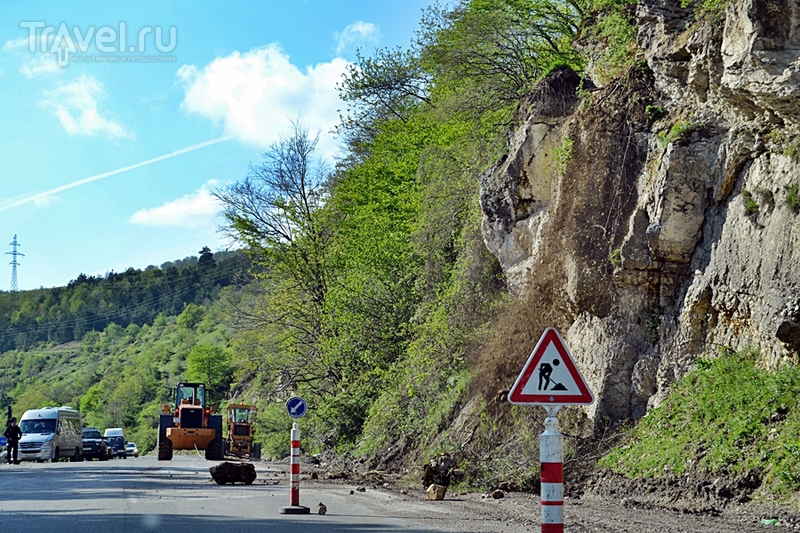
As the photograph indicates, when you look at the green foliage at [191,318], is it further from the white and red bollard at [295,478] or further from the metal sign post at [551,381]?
the metal sign post at [551,381]

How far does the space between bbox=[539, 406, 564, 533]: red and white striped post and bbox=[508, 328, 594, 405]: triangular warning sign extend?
15.9 inches

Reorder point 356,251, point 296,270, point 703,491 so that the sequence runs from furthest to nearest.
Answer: point 296,270
point 356,251
point 703,491

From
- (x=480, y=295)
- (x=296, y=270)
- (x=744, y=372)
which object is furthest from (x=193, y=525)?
(x=296, y=270)

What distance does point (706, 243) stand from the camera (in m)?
18.7

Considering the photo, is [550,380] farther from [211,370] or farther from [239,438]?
Answer: [211,370]

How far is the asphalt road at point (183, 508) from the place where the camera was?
474 inches

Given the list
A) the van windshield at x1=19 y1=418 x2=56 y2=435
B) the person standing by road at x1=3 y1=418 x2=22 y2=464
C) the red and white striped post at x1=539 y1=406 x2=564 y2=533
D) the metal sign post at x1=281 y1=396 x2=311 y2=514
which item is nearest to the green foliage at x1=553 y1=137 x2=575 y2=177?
the metal sign post at x1=281 y1=396 x2=311 y2=514

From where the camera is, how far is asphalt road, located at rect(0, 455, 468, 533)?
1205 centimetres

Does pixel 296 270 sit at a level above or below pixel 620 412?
above

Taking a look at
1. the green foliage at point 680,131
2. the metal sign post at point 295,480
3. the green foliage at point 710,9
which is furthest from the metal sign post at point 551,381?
the green foliage at point 680,131

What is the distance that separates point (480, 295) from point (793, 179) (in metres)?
11.8

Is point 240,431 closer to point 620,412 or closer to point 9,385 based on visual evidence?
point 620,412

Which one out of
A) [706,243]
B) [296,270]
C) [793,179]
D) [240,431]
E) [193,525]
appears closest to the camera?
[193,525]

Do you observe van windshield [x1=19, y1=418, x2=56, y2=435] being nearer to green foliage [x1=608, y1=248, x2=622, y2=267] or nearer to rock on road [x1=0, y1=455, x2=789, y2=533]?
rock on road [x1=0, y1=455, x2=789, y2=533]
